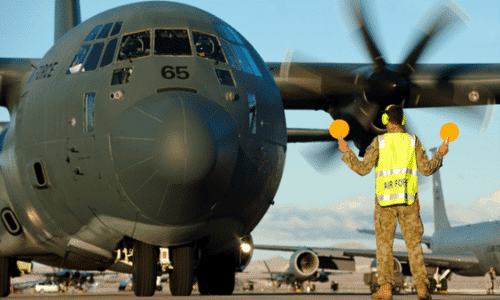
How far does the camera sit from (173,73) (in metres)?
Answer: 7.24

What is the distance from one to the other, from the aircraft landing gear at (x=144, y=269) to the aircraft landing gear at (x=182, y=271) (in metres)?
0.23

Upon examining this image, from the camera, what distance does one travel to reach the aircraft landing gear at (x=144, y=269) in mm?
7238

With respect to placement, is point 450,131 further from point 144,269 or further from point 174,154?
point 144,269

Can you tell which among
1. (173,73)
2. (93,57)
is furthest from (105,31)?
(173,73)

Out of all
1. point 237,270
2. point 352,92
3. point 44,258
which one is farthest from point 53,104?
point 352,92

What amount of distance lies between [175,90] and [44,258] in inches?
182

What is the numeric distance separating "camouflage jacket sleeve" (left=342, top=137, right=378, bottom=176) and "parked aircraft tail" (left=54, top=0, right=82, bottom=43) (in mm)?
10715

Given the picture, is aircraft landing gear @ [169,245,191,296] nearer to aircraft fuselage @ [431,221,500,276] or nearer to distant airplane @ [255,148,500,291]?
distant airplane @ [255,148,500,291]

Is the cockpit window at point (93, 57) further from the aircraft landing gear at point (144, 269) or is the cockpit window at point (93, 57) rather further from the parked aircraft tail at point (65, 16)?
the parked aircraft tail at point (65, 16)

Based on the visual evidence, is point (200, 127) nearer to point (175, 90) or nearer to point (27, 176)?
point (175, 90)

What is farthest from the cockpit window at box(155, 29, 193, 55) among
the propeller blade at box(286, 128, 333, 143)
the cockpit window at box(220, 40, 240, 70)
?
the propeller blade at box(286, 128, 333, 143)

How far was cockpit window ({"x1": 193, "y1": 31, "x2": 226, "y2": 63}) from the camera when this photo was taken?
7.83 meters

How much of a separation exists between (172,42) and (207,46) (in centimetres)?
45

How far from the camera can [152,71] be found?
7258 mm
